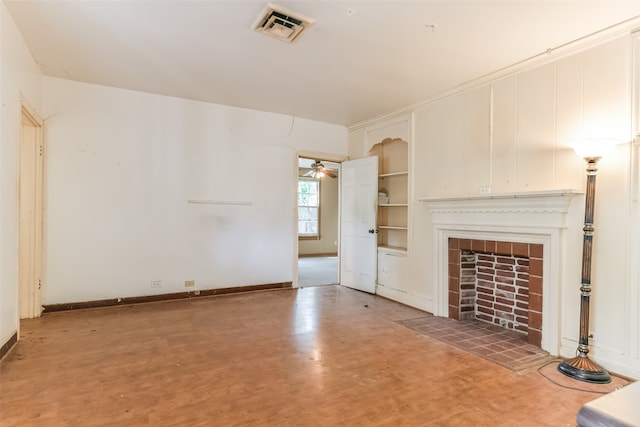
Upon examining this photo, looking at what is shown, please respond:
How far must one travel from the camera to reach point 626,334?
2.71m

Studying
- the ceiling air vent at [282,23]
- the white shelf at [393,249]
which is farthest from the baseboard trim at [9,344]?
the white shelf at [393,249]

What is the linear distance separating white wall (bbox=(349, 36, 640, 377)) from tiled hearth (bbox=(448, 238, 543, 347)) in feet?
0.85

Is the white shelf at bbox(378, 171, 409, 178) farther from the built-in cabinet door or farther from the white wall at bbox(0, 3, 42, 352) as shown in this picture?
the white wall at bbox(0, 3, 42, 352)

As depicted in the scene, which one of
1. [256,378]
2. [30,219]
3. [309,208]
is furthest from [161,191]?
[309,208]

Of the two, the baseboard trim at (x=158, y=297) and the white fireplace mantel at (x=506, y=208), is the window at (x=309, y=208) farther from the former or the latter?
the white fireplace mantel at (x=506, y=208)

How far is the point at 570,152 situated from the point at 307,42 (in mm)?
2579

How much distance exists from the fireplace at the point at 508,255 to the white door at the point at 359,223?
1204 mm

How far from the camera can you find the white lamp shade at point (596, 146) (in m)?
2.64

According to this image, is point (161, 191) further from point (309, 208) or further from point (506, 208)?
point (309, 208)

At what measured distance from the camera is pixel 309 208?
35.5 ft

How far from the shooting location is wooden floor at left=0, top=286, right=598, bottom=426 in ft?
6.79

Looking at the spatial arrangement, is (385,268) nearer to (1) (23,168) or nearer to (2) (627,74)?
(2) (627,74)

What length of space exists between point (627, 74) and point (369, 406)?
3.21m

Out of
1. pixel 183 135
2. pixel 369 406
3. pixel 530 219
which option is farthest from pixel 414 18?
pixel 183 135
